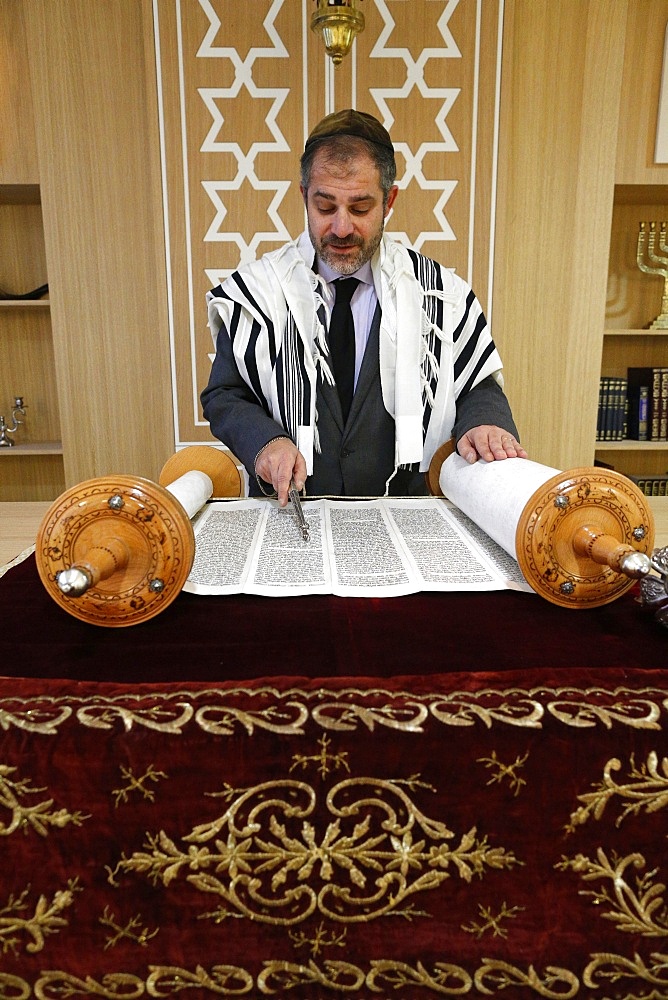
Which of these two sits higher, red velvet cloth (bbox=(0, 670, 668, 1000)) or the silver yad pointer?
the silver yad pointer

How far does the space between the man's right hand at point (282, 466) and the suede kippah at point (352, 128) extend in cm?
70

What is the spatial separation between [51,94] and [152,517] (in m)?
2.84

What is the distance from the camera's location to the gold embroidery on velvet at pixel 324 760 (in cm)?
58

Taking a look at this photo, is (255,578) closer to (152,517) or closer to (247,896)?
(152,517)

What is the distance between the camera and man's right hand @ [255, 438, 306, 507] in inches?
44.8

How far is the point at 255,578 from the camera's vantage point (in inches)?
34.6

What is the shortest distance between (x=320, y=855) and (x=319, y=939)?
8 cm

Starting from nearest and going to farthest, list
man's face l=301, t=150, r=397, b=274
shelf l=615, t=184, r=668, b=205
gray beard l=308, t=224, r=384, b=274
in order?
man's face l=301, t=150, r=397, b=274, gray beard l=308, t=224, r=384, b=274, shelf l=615, t=184, r=668, b=205

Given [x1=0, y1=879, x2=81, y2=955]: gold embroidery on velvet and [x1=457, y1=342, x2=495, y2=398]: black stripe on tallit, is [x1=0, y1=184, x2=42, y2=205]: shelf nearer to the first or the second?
[x1=457, y1=342, x2=495, y2=398]: black stripe on tallit

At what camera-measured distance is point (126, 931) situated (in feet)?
1.89

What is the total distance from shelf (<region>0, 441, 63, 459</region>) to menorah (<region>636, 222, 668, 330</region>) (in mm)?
3198

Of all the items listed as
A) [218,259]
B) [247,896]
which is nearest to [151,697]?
[247,896]

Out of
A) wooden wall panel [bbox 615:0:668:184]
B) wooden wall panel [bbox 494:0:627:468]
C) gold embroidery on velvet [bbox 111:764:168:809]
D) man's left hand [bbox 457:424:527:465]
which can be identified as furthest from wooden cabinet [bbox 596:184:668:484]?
gold embroidery on velvet [bbox 111:764:168:809]

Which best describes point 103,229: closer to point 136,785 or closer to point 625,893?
point 136,785
